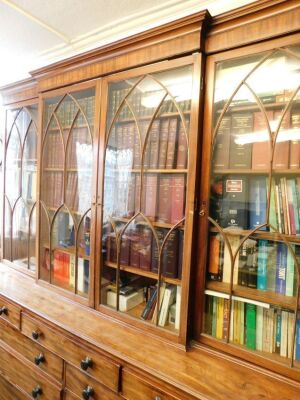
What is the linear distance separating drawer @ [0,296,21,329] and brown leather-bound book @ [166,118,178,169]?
121 centimetres

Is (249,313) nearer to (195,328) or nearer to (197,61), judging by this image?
(195,328)

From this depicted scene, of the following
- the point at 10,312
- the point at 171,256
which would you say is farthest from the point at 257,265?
the point at 10,312

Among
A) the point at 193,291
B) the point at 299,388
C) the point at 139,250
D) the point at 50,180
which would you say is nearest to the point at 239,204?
the point at 193,291

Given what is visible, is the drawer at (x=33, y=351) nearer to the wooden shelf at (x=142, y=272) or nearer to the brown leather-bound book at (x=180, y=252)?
the wooden shelf at (x=142, y=272)

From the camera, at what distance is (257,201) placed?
41.1 inches

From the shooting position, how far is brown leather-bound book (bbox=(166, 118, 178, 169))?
3.88 feet

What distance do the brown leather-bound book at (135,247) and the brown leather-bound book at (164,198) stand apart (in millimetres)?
162

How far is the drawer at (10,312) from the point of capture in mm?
1461

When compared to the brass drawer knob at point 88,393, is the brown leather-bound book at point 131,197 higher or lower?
higher

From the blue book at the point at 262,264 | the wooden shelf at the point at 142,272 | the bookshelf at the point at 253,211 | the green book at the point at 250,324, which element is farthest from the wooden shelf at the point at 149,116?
the green book at the point at 250,324

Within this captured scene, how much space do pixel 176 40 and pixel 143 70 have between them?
0.65 feet

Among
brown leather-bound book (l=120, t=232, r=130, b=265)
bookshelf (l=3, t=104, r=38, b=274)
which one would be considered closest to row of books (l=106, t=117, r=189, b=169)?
brown leather-bound book (l=120, t=232, r=130, b=265)

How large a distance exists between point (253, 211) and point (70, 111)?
3.85 ft

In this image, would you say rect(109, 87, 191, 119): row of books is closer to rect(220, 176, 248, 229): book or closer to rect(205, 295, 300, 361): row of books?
rect(220, 176, 248, 229): book
